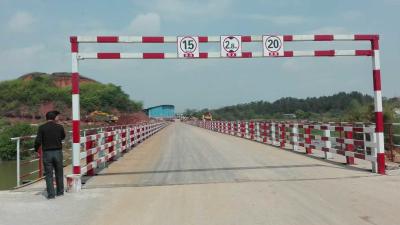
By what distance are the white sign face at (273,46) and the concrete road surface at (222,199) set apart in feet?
9.89

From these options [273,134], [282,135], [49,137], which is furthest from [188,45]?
[273,134]

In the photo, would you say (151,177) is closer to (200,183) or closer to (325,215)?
(200,183)

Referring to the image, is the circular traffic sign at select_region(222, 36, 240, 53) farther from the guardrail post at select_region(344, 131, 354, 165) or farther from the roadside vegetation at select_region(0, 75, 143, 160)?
the roadside vegetation at select_region(0, 75, 143, 160)

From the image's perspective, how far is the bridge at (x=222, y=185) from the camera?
23.9ft

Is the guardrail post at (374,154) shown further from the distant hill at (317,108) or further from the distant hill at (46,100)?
the distant hill at (46,100)

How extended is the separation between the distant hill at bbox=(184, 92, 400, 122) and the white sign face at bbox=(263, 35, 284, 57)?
1824 cm

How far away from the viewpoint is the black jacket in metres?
9.59

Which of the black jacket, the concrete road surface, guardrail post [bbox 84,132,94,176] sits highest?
the black jacket

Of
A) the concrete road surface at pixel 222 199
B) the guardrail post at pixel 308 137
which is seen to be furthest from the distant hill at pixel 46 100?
the concrete road surface at pixel 222 199

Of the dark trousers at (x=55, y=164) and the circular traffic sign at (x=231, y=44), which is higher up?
the circular traffic sign at (x=231, y=44)

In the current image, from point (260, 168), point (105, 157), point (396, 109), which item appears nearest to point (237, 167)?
point (260, 168)

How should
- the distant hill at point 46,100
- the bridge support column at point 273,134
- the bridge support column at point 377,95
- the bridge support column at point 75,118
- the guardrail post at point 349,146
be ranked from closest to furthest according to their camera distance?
the bridge support column at point 75,118, the bridge support column at point 377,95, the guardrail post at point 349,146, the bridge support column at point 273,134, the distant hill at point 46,100

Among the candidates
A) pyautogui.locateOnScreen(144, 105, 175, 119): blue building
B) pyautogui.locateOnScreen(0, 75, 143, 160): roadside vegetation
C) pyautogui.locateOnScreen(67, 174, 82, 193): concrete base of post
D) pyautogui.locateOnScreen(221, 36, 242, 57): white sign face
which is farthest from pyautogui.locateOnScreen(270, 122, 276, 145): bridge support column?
pyautogui.locateOnScreen(144, 105, 175, 119): blue building

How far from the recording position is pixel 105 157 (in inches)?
576
